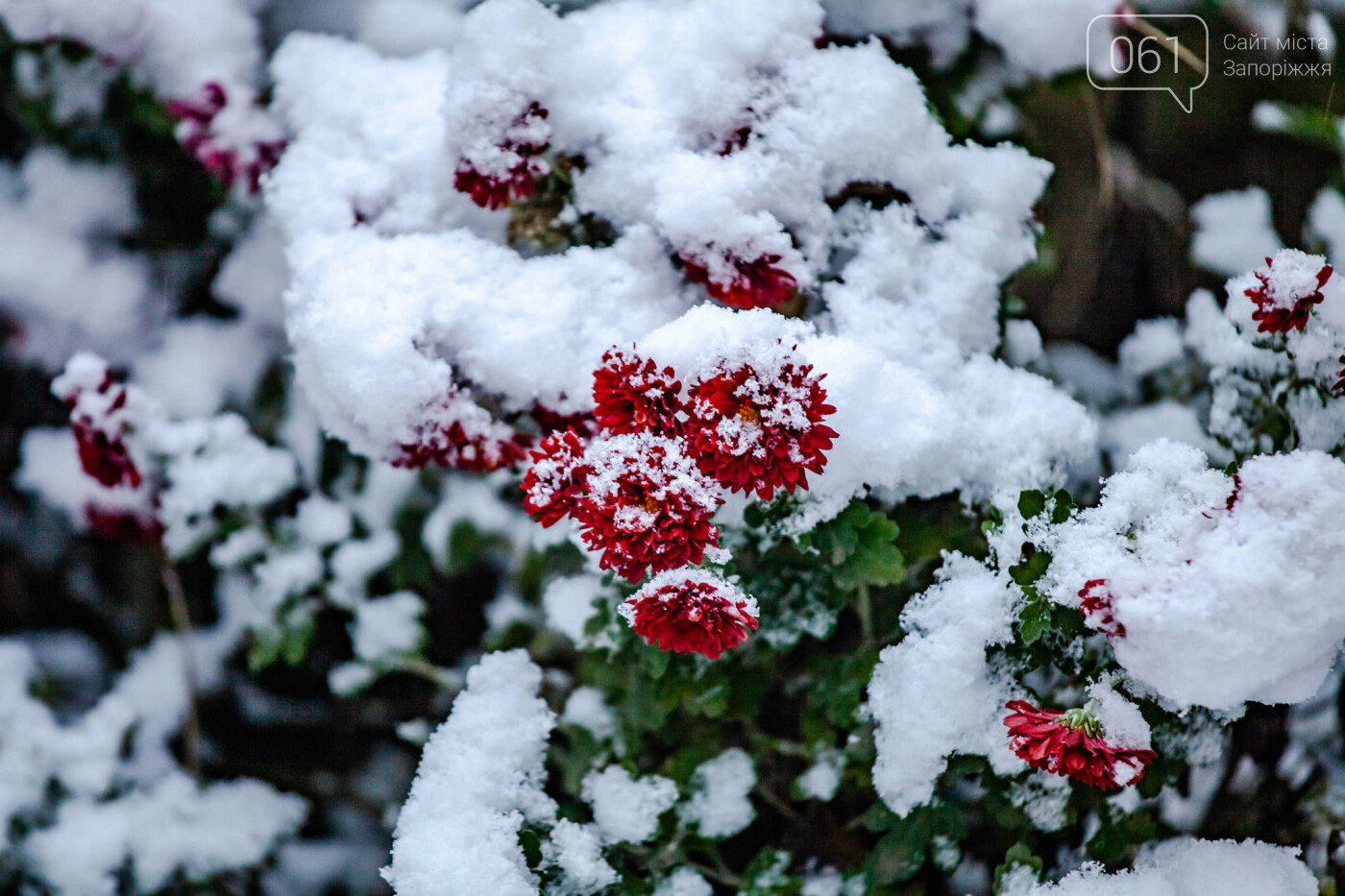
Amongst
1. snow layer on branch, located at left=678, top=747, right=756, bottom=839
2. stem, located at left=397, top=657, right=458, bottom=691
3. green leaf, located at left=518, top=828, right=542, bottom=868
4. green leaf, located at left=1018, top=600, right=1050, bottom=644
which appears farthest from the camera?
stem, located at left=397, top=657, right=458, bottom=691

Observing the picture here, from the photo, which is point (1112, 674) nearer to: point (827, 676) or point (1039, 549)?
point (1039, 549)

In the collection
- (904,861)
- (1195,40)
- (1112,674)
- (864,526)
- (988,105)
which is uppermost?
(1195,40)

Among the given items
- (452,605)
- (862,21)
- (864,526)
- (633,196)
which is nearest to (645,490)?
(864,526)

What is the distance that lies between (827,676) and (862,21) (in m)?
1.03

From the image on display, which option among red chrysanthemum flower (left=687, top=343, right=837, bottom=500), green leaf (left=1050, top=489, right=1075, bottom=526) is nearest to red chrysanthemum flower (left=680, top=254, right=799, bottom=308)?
red chrysanthemum flower (left=687, top=343, right=837, bottom=500)

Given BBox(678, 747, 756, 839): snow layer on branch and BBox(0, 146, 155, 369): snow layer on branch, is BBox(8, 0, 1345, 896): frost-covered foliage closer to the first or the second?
BBox(678, 747, 756, 839): snow layer on branch

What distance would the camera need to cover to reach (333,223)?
125cm

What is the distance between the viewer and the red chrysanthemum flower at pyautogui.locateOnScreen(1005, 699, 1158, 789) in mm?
899

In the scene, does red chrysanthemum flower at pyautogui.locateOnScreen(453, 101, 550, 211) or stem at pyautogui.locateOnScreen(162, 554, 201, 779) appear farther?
stem at pyautogui.locateOnScreen(162, 554, 201, 779)

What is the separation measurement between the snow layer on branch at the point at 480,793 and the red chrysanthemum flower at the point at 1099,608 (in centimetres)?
75

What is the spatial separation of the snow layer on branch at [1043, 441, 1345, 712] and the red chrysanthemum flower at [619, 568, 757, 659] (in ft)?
1.38

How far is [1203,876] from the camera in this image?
1.14 metres

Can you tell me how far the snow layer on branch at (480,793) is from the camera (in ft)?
3.57

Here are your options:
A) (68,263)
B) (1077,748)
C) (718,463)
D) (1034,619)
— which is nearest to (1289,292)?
(1034,619)
